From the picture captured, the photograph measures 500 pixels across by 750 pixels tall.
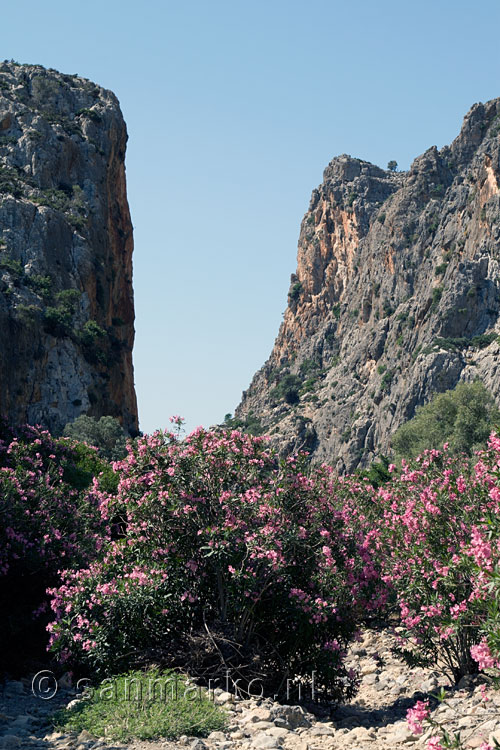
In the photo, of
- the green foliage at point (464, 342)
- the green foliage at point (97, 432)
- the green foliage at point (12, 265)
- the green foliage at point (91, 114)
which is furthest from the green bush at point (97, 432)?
the green foliage at point (464, 342)

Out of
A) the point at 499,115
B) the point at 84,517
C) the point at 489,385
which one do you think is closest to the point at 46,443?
the point at 84,517

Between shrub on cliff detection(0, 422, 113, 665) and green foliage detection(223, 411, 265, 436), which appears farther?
green foliage detection(223, 411, 265, 436)

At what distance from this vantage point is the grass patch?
9.05 m

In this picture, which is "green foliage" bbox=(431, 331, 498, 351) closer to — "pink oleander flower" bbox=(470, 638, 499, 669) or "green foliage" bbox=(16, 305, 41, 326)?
"green foliage" bbox=(16, 305, 41, 326)

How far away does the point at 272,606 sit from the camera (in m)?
11.0

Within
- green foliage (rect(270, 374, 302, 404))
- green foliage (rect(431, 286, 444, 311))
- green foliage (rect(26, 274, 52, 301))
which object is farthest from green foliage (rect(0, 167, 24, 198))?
green foliage (rect(270, 374, 302, 404))

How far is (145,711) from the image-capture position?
951cm

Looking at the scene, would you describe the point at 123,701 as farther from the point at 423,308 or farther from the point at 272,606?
the point at 423,308

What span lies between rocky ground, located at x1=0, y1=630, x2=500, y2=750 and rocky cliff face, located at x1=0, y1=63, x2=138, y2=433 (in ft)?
135

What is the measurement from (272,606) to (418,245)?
364ft

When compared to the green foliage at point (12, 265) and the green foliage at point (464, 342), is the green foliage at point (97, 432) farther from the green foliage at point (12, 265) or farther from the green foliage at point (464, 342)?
the green foliage at point (464, 342)

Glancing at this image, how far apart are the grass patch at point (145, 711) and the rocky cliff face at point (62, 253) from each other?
4136cm

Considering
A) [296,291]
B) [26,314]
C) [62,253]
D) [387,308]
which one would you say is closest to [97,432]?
[26,314]

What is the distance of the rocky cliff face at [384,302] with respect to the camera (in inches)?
3666
